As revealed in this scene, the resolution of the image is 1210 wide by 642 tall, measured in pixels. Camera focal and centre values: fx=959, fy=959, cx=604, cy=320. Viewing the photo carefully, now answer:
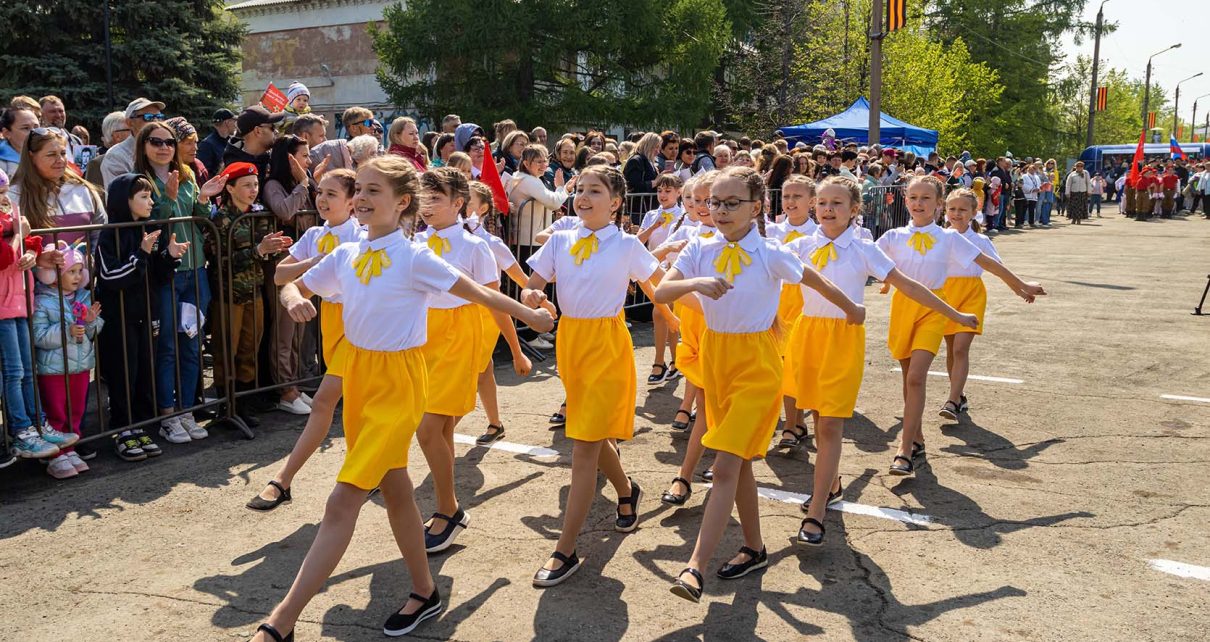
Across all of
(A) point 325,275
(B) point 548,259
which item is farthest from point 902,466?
(A) point 325,275

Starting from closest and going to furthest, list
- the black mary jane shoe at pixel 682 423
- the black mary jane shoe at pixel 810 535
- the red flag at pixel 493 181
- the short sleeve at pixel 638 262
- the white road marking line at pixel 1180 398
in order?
1. the black mary jane shoe at pixel 810 535
2. the short sleeve at pixel 638 262
3. the black mary jane shoe at pixel 682 423
4. the white road marking line at pixel 1180 398
5. the red flag at pixel 493 181

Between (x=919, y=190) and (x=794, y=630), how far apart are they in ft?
11.0

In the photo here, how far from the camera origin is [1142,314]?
12.0m

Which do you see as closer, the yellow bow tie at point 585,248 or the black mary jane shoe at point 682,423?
the yellow bow tie at point 585,248

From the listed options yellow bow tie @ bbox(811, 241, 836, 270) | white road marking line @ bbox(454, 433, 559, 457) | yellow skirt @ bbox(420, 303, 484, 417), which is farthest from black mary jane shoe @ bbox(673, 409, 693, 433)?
yellow skirt @ bbox(420, 303, 484, 417)

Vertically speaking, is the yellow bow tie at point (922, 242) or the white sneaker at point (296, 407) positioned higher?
the yellow bow tie at point (922, 242)

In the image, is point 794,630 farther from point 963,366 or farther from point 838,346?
point 963,366

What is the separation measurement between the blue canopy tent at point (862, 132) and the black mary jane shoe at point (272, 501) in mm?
20262

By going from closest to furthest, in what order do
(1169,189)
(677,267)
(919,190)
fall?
(677,267) < (919,190) < (1169,189)

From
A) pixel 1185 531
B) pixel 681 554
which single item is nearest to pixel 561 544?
pixel 681 554

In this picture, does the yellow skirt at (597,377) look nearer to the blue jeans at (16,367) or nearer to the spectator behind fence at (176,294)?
the spectator behind fence at (176,294)

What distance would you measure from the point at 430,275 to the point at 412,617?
137 cm

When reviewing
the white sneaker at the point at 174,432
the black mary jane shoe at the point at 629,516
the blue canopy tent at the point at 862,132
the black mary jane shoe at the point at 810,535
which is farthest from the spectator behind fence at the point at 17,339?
the blue canopy tent at the point at 862,132

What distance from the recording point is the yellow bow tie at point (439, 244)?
17.7ft
